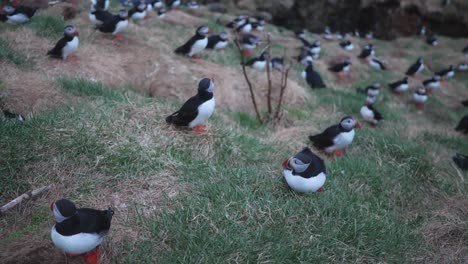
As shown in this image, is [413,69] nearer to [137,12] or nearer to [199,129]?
[137,12]

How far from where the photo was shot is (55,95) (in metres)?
5.23

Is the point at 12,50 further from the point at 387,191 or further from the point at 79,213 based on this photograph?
the point at 387,191

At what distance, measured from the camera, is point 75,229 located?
9.54ft

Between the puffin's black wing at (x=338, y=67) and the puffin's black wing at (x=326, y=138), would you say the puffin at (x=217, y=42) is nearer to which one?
the puffin's black wing at (x=338, y=67)

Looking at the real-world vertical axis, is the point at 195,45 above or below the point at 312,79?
above

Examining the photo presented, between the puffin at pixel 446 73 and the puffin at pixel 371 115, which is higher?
the puffin at pixel 371 115

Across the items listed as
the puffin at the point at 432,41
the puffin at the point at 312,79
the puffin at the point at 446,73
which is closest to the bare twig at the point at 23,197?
the puffin at the point at 312,79

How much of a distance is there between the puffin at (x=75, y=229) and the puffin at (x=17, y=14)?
20.3 feet

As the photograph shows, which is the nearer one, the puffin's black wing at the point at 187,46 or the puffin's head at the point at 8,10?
the puffin's head at the point at 8,10

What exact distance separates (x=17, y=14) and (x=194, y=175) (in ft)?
19.1

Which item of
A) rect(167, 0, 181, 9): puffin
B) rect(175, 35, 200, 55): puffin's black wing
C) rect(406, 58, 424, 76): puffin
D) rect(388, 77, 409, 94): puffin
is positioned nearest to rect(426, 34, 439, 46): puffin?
rect(406, 58, 424, 76): puffin

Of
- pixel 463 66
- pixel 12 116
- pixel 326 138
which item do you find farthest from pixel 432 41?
pixel 12 116

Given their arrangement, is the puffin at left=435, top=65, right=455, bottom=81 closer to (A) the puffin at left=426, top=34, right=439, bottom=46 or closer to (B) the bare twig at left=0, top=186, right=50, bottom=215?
(A) the puffin at left=426, top=34, right=439, bottom=46

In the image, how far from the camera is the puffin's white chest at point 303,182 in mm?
3902
